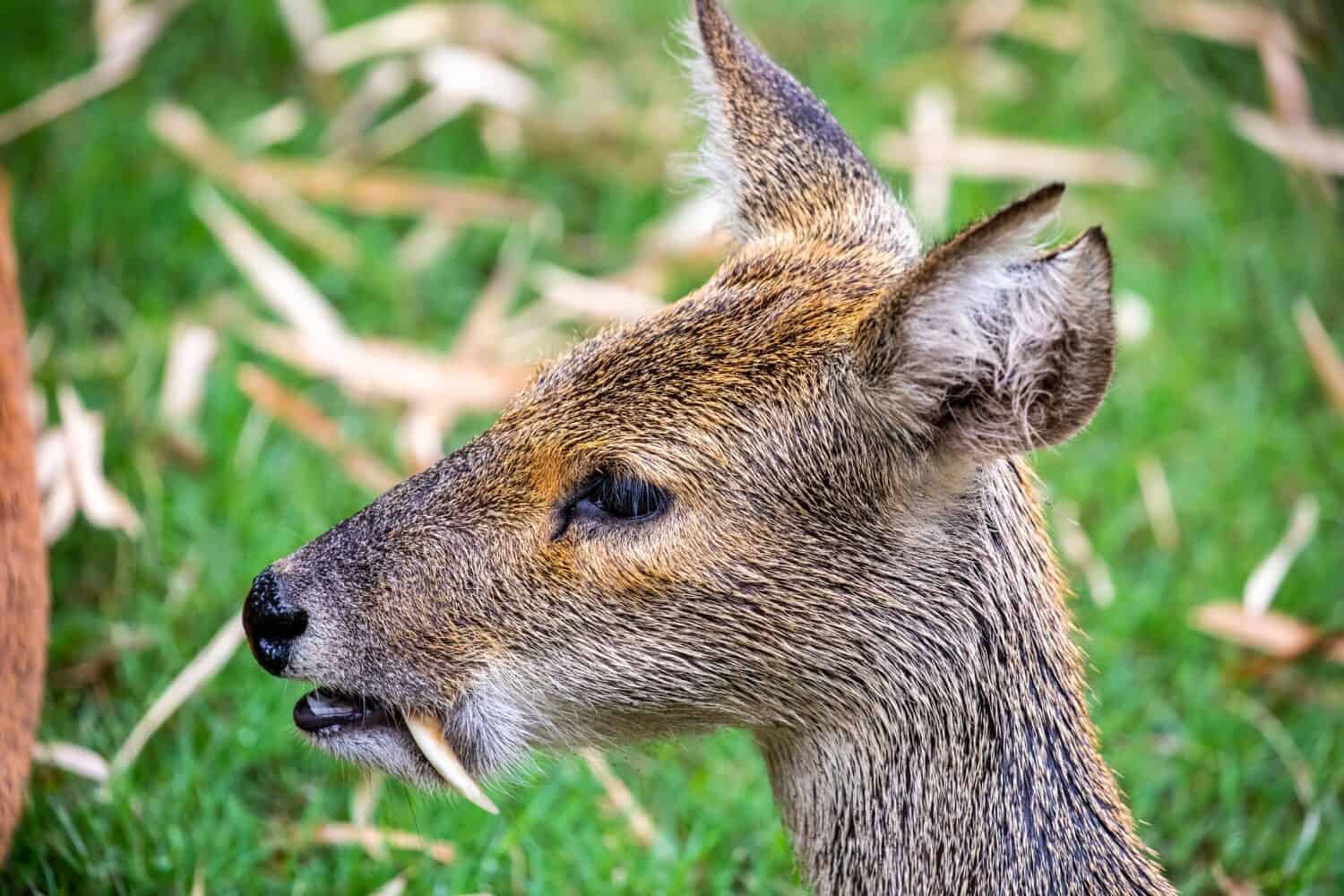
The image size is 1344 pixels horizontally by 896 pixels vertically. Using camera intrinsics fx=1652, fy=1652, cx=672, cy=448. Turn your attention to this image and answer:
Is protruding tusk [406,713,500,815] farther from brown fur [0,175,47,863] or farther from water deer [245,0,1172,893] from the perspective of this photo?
brown fur [0,175,47,863]

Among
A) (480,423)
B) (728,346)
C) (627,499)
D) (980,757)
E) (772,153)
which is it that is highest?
(772,153)

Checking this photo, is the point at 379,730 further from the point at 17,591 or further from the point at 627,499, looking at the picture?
the point at 17,591

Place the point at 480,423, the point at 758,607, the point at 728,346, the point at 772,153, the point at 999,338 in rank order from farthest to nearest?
the point at 480,423
the point at 772,153
the point at 728,346
the point at 758,607
the point at 999,338

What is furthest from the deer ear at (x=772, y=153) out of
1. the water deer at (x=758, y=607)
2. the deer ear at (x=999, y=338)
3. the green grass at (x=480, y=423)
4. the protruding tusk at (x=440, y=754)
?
the protruding tusk at (x=440, y=754)

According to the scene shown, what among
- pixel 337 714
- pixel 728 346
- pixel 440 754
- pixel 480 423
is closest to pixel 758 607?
pixel 728 346

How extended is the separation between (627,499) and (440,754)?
0.55m

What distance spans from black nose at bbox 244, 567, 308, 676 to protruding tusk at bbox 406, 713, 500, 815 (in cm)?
24

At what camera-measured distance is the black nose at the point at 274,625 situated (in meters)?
2.78

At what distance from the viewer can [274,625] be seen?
2.79 metres

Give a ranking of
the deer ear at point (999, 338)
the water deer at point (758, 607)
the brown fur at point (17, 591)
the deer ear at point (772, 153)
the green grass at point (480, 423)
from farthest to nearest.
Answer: the green grass at point (480, 423) < the deer ear at point (772, 153) < the brown fur at point (17, 591) < the water deer at point (758, 607) < the deer ear at point (999, 338)

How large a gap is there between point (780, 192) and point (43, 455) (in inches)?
91.0

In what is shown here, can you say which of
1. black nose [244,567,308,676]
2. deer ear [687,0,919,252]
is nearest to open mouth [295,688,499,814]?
black nose [244,567,308,676]

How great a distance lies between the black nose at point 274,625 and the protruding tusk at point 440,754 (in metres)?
0.24

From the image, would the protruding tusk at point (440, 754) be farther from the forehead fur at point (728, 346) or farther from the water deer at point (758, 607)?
the forehead fur at point (728, 346)
